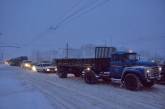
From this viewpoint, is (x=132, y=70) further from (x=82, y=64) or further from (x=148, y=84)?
(x=82, y=64)

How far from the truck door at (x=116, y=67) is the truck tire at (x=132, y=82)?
1.39 meters

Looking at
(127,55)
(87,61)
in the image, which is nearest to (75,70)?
(87,61)

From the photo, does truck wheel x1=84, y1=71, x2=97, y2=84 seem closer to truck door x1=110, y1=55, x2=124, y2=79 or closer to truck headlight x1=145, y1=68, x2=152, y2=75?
truck door x1=110, y1=55, x2=124, y2=79

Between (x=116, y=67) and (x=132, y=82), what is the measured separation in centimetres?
237

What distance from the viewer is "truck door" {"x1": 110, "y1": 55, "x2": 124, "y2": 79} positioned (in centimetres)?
1761

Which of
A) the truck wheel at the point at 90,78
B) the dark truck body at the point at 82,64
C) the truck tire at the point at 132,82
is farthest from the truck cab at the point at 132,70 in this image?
the truck wheel at the point at 90,78

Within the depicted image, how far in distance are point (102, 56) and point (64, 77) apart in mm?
6465

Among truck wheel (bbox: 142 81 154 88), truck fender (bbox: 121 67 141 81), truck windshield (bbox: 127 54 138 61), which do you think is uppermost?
truck windshield (bbox: 127 54 138 61)

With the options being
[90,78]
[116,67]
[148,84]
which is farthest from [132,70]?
[90,78]

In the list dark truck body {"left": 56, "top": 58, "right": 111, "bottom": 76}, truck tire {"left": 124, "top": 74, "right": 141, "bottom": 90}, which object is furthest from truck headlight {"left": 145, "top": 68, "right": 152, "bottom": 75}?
dark truck body {"left": 56, "top": 58, "right": 111, "bottom": 76}

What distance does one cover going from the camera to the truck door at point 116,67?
17606 mm

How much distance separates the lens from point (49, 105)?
11211 millimetres

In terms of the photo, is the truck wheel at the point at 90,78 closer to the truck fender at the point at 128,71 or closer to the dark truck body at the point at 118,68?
the dark truck body at the point at 118,68

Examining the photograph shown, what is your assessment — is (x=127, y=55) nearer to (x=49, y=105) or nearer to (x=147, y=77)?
(x=147, y=77)
